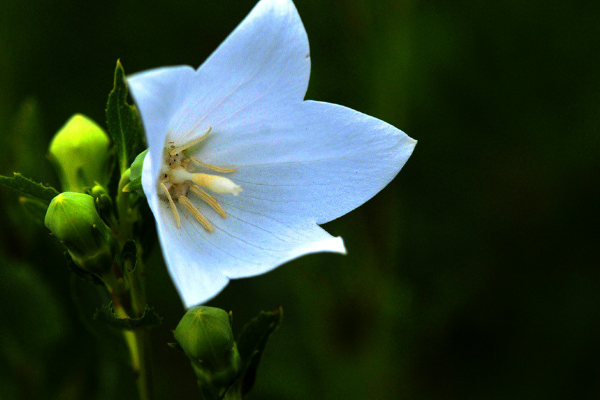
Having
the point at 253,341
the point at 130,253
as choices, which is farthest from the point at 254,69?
the point at 253,341

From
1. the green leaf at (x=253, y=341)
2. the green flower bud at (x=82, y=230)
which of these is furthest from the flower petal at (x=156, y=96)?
the green leaf at (x=253, y=341)

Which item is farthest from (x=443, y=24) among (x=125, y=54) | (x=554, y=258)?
(x=125, y=54)

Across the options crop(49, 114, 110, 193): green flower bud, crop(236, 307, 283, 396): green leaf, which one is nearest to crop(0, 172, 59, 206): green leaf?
crop(49, 114, 110, 193): green flower bud

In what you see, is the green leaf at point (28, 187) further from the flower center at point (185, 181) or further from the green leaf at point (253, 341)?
the green leaf at point (253, 341)

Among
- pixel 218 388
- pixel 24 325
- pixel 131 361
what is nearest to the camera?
pixel 218 388

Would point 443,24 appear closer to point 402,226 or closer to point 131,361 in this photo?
point 402,226

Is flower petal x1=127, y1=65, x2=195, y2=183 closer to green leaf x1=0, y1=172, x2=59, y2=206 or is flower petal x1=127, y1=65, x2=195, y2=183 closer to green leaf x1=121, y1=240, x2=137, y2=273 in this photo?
green leaf x1=121, y1=240, x2=137, y2=273
